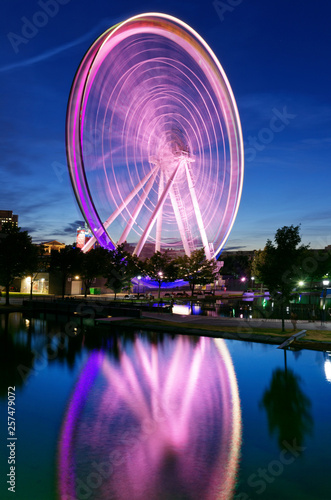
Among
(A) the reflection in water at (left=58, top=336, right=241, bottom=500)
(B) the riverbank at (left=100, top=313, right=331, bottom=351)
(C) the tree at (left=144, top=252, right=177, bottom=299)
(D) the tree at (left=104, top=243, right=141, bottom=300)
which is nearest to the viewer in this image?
(A) the reflection in water at (left=58, top=336, right=241, bottom=500)

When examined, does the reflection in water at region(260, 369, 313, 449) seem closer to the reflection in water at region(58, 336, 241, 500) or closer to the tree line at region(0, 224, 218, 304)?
the reflection in water at region(58, 336, 241, 500)

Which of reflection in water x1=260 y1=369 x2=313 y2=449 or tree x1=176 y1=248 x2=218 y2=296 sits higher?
tree x1=176 y1=248 x2=218 y2=296

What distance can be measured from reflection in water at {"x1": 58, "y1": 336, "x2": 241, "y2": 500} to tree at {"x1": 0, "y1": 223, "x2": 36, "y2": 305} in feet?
85.7

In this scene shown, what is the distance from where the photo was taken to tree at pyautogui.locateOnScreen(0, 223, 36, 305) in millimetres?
39219

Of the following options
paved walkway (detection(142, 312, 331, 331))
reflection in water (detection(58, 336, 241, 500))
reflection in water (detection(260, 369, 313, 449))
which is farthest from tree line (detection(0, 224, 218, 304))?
reflection in water (detection(260, 369, 313, 449))

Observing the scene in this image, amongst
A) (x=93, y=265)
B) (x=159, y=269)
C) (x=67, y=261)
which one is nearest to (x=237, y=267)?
(x=159, y=269)

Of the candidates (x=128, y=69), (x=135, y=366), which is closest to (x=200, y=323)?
(x=135, y=366)

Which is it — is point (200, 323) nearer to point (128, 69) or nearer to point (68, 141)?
point (68, 141)

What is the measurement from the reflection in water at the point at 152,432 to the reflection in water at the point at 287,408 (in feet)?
2.88

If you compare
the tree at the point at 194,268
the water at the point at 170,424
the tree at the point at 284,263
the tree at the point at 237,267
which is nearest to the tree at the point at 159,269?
the tree at the point at 194,268

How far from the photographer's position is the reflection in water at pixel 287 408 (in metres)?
9.39

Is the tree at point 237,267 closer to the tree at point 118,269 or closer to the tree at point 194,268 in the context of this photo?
the tree at point 194,268

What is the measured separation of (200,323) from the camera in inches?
951

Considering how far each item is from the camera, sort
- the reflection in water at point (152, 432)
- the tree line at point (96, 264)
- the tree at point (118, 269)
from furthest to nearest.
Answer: the tree line at point (96, 264)
the tree at point (118, 269)
the reflection in water at point (152, 432)
